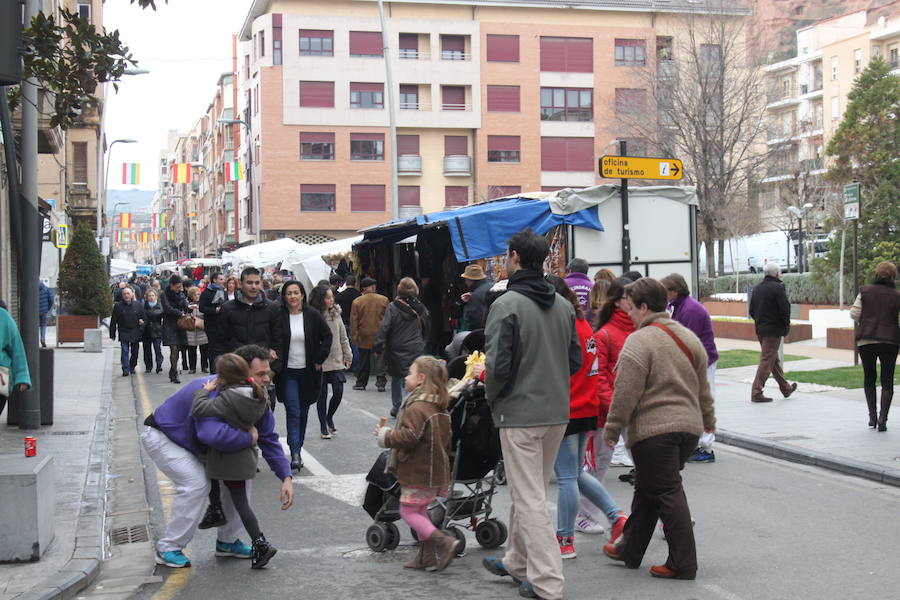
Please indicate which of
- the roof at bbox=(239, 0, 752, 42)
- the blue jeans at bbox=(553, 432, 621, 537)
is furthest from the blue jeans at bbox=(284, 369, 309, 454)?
the roof at bbox=(239, 0, 752, 42)

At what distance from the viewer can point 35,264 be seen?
38.7ft

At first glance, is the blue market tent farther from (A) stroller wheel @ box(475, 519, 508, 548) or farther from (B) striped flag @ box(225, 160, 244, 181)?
(B) striped flag @ box(225, 160, 244, 181)

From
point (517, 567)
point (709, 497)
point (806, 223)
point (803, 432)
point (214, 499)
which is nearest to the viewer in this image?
point (517, 567)

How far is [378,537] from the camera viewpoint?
6.68 metres

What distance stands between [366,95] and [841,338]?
1605 inches

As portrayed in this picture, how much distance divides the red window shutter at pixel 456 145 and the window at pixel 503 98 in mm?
2384

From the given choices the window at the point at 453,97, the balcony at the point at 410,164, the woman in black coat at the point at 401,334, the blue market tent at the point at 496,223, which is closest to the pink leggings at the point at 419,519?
the woman in black coat at the point at 401,334

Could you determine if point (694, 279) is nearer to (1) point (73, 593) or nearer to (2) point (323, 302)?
(2) point (323, 302)

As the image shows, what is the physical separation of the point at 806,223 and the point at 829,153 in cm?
1963

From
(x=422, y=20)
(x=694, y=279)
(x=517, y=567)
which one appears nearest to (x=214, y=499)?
(x=517, y=567)

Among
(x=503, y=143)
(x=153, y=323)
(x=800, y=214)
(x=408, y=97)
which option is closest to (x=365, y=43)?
(x=408, y=97)

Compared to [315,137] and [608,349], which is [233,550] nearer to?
[608,349]

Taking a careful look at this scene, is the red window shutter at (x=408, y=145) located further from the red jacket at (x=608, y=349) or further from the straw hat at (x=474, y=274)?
the red jacket at (x=608, y=349)

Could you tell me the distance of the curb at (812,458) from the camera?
9.26 m
